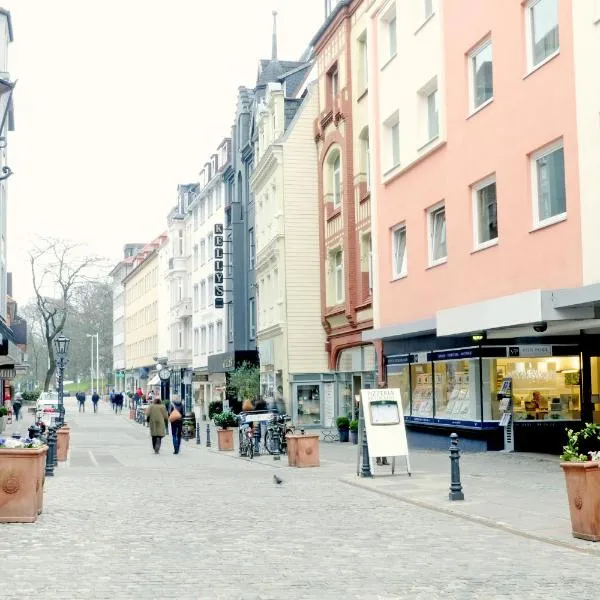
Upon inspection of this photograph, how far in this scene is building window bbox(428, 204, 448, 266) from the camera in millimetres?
26047

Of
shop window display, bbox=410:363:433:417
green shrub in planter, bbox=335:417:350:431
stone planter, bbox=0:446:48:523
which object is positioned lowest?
green shrub in planter, bbox=335:417:350:431

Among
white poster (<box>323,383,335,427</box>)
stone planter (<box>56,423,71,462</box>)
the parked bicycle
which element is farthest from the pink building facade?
stone planter (<box>56,423,71,462</box>)

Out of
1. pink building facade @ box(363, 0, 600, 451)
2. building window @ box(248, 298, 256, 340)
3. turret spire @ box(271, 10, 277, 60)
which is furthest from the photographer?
turret spire @ box(271, 10, 277, 60)

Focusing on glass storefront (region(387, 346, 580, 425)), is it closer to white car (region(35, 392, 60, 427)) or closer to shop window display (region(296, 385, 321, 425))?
shop window display (region(296, 385, 321, 425))

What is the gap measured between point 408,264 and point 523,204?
7.28m

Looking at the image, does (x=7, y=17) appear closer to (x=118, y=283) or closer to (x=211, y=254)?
(x=211, y=254)

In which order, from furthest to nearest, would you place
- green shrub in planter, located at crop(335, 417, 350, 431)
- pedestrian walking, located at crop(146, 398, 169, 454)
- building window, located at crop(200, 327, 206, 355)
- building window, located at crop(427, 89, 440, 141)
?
1. building window, located at crop(200, 327, 206, 355)
2. green shrub in planter, located at crop(335, 417, 350, 431)
3. pedestrian walking, located at crop(146, 398, 169, 454)
4. building window, located at crop(427, 89, 440, 141)

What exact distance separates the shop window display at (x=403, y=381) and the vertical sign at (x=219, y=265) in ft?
85.0

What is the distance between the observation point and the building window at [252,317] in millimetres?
50969

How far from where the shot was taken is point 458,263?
2441 centimetres

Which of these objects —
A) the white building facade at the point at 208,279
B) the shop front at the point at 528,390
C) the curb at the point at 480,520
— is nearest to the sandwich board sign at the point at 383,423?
the curb at the point at 480,520

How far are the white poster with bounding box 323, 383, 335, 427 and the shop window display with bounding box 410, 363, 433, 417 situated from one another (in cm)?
929

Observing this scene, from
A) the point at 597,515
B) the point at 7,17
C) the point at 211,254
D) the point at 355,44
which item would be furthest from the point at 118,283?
the point at 597,515

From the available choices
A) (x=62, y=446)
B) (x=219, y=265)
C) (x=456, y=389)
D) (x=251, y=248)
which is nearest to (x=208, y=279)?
(x=219, y=265)
